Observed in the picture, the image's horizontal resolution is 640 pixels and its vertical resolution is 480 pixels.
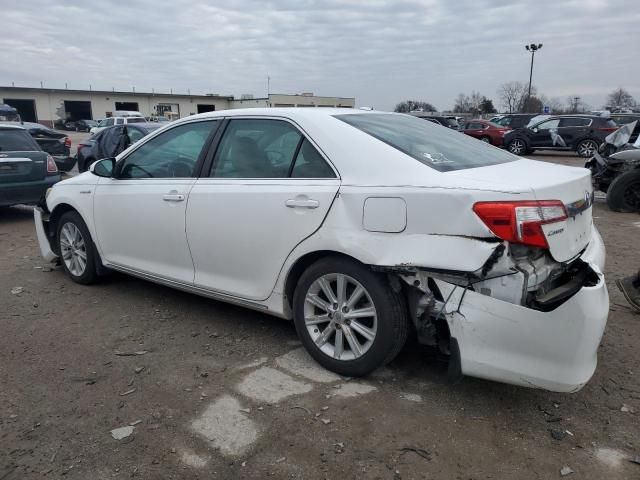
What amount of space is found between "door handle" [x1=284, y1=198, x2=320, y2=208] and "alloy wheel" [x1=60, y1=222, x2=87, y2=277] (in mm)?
2576

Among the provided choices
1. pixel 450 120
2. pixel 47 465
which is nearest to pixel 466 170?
pixel 47 465

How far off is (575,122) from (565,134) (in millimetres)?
605

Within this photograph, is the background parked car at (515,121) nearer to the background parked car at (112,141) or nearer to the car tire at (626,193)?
the car tire at (626,193)

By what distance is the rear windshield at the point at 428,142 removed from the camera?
3.18 m

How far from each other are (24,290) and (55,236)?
60cm

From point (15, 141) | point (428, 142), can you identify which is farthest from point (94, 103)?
point (428, 142)

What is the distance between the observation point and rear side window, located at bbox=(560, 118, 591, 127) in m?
20.7

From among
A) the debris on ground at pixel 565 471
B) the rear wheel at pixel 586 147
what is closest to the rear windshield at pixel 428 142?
the debris on ground at pixel 565 471

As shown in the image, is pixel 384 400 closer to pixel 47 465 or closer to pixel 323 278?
pixel 323 278

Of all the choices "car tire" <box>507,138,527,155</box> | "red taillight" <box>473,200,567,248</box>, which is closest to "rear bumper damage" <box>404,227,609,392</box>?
"red taillight" <box>473,200,567,248</box>

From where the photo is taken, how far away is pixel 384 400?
3.06 meters

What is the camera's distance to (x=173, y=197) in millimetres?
3982

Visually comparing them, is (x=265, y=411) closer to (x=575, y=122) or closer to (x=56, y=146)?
(x=56, y=146)

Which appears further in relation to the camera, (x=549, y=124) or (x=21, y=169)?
(x=549, y=124)
